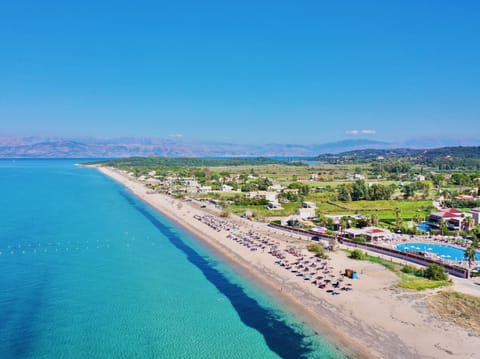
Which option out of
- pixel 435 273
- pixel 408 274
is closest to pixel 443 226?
pixel 408 274

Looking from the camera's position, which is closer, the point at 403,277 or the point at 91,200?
the point at 403,277

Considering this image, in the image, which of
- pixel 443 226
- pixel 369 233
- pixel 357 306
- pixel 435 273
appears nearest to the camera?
pixel 357 306

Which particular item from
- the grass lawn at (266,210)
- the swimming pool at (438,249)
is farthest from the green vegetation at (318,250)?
the grass lawn at (266,210)

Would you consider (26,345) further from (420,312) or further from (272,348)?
(420,312)

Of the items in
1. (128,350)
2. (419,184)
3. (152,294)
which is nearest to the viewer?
(128,350)

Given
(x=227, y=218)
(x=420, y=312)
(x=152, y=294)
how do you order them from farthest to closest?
(x=227, y=218) < (x=152, y=294) < (x=420, y=312)

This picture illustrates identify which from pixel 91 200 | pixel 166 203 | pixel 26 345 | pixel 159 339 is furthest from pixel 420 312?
pixel 91 200

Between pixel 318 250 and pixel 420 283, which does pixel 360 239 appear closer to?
pixel 318 250

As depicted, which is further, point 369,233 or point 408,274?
point 369,233
